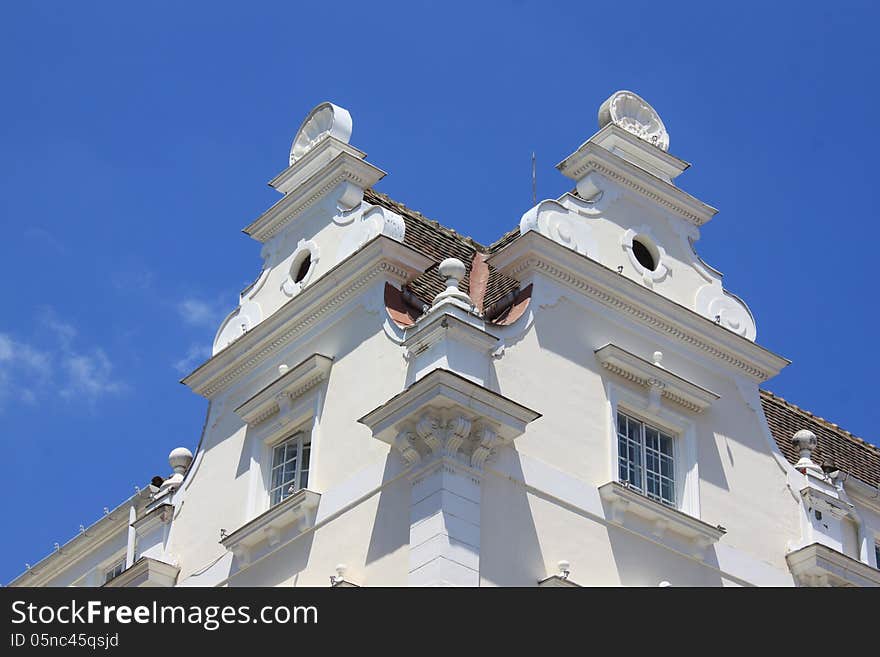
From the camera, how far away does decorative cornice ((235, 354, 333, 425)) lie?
102ft

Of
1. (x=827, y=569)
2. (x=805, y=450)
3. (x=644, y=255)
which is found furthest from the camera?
(x=805, y=450)

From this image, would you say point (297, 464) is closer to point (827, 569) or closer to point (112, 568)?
point (112, 568)

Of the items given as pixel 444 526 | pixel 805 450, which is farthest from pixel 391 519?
pixel 805 450

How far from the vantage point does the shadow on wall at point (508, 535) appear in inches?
1077

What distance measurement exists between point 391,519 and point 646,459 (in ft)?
16.6

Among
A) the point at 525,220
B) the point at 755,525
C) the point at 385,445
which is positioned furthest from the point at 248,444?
the point at 755,525

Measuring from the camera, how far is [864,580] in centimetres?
3216

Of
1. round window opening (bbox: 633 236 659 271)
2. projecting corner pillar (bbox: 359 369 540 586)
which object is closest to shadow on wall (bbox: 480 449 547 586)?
projecting corner pillar (bbox: 359 369 540 586)

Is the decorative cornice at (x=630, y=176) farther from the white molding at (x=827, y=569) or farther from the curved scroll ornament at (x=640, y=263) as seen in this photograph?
the white molding at (x=827, y=569)

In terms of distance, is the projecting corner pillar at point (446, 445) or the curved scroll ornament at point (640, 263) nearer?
the projecting corner pillar at point (446, 445)

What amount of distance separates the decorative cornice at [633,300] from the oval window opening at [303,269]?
136 inches

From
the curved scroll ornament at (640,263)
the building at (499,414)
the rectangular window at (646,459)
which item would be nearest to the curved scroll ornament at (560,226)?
the building at (499,414)

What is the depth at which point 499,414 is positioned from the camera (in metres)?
28.0
